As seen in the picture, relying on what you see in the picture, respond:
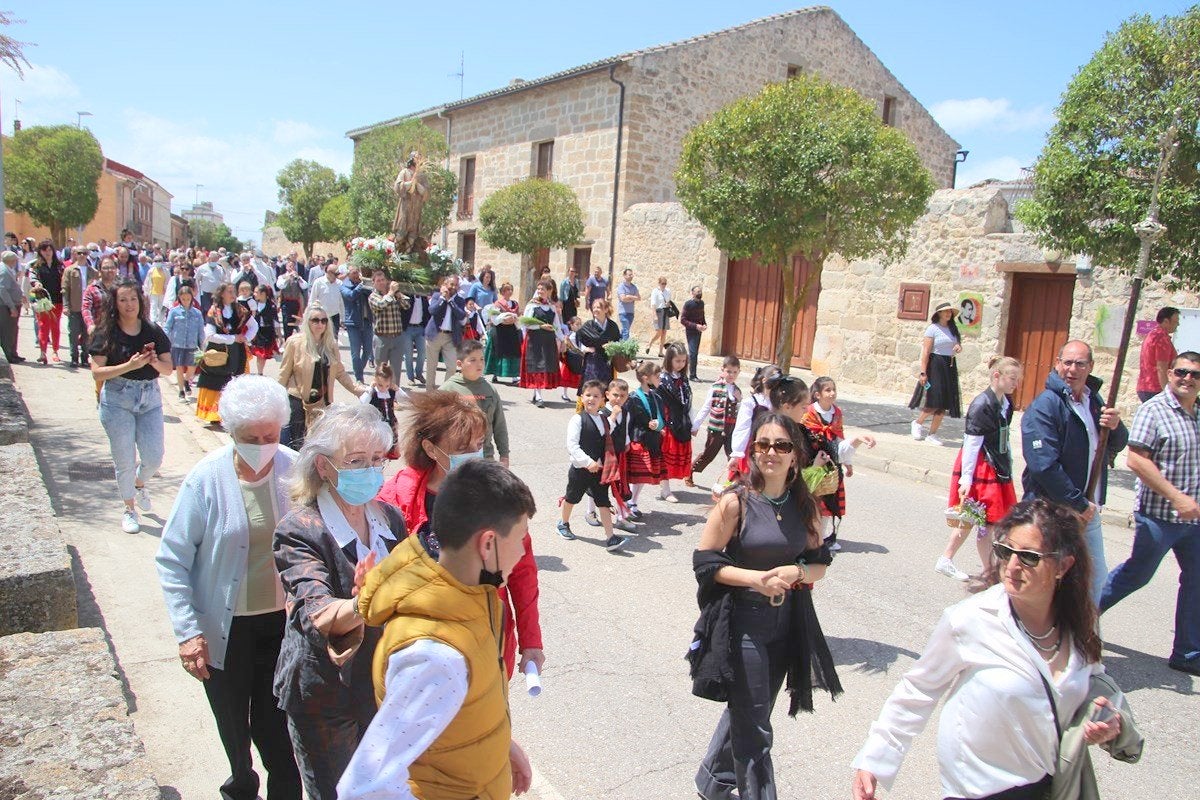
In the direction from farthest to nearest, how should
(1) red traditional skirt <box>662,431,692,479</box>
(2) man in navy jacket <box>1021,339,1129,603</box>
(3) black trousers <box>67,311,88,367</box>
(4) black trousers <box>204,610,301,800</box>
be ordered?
1. (3) black trousers <box>67,311,88,367</box>
2. (1) red traditional skirt <box>662,431,692,479</box>
3. (2) man in navy jacket <box>1021,339,1129,603</box>
4. (4) black trousers <box>204,610,301,800</box>

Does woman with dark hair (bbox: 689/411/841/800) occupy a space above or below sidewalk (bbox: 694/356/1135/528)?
above

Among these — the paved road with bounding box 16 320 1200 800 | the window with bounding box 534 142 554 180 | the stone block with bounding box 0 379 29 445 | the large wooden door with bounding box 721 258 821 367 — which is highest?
the window with bounding box 534 142 554 180

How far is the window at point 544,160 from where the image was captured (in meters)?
25.2

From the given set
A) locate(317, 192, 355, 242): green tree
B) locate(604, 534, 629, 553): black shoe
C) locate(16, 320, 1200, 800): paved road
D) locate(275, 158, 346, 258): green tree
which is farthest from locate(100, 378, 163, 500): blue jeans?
locate(275, 158, 346, 258): green tree

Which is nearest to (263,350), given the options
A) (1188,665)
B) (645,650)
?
(645,650)

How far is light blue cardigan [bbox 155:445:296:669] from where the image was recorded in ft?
9.29

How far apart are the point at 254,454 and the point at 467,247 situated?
2760cm

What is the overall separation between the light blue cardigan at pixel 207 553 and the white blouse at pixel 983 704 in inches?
81.4

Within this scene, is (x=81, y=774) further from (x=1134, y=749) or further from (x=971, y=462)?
(x=971, y=462)

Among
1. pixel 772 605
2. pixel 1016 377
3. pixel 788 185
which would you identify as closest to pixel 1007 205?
pixel 788 185

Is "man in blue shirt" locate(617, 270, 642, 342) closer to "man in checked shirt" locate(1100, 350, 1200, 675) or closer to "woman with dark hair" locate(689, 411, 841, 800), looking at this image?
"man in checked shirt" locate(1100, 350, 1200, 675)

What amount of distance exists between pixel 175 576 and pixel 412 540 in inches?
51.2

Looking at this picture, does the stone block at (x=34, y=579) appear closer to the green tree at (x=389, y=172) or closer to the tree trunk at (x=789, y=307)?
the tree trunk at (x=789, y=307)

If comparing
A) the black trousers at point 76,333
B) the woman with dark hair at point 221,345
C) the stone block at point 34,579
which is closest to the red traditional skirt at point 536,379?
the woman with dark hair at point 221,345
